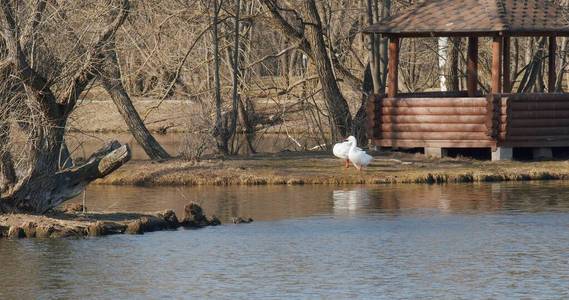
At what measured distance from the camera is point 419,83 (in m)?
47.5

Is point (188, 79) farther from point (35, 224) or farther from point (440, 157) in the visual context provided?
point (35, 224)

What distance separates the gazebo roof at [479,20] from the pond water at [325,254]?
5.76 metres

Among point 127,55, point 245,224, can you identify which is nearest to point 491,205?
point 245,224

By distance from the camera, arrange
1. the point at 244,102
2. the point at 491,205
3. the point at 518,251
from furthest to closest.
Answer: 1. the point at 244,102
2. the point at 491,205
3. the point at 518,251

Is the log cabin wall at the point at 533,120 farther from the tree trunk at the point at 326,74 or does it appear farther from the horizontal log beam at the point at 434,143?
the tree trunk at the point at 326,74

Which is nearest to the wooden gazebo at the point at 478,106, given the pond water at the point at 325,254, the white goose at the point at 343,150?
the white goose at the point at 343,150

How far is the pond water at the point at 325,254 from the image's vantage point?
16859mm

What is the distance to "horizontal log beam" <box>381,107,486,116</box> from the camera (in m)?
31.0

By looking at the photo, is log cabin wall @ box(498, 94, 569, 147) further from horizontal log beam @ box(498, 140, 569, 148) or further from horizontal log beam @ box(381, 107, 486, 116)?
horizontal log beam @ box(381, 107, 486, 116)

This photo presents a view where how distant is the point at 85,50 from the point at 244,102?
2057 cm

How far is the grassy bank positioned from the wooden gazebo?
2.01 feet

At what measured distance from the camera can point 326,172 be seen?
29.8m

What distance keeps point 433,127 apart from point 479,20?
8.18 ft

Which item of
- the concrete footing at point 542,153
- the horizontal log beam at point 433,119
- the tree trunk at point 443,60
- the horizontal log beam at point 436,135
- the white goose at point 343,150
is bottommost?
the concrete footing at point 542,153
